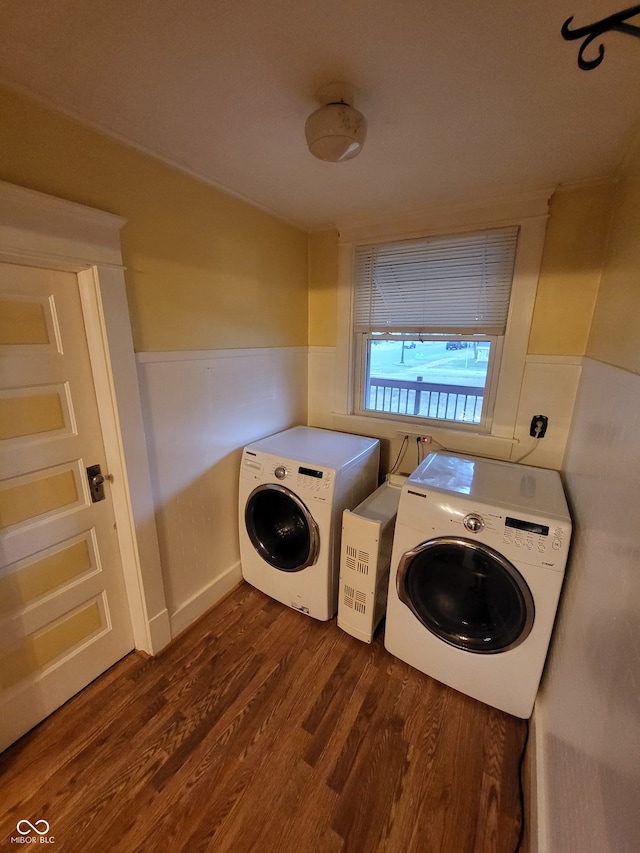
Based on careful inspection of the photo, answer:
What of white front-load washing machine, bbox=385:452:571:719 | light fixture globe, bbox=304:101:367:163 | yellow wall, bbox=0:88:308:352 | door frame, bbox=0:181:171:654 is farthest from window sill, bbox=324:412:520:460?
light fixture globe, bbox=304:101:367:163

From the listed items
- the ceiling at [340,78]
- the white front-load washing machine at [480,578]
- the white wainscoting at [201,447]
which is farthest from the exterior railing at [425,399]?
the ceiling at [340,78]

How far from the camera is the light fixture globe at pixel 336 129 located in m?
1.00

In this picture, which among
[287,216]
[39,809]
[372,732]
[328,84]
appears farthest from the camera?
[287,216]

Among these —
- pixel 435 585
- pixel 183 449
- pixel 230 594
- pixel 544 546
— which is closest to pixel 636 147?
pixel 544 546

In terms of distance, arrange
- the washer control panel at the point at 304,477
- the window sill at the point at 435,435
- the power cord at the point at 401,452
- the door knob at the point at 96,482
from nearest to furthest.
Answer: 1. the door knob at the point at 96,482
2. the washer control panel at the point at 304,477
3. the window sill at the point at 435,435
4. the power cord at the point at 401,452

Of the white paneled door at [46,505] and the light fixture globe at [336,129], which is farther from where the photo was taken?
the white paneled door at [46,505]

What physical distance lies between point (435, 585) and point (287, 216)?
2.17m

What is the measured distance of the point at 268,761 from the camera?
1260 millimetres

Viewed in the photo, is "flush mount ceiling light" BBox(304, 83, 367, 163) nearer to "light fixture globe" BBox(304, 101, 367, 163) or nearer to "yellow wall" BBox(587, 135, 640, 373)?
"light fixture globe" BBox(304, 101, 367, 163)

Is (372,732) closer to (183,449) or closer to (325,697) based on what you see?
(325,697)

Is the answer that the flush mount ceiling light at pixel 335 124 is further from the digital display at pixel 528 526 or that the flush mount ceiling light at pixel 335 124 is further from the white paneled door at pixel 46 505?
the digital display at pixel 528 526

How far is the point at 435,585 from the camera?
1491mm

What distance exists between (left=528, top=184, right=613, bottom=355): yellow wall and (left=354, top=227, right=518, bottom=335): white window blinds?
0.56 feet

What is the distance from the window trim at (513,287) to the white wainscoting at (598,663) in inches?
20.2
